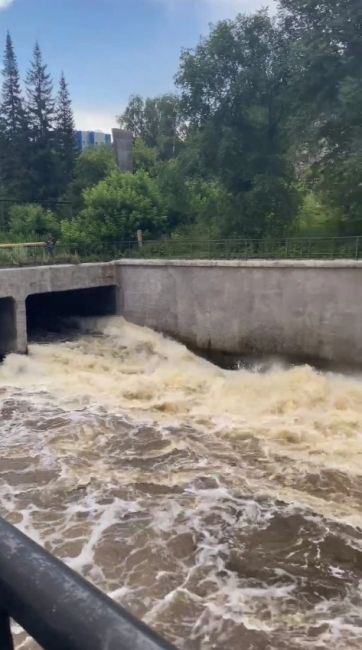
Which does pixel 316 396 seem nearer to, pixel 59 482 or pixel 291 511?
pixel 291 511

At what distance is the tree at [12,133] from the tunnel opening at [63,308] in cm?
2215

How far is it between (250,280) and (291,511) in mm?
8635

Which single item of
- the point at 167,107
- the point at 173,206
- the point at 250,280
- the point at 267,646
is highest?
the point at 167,107

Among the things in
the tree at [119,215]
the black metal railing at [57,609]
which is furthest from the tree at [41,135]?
the black metal railing at [57,609]

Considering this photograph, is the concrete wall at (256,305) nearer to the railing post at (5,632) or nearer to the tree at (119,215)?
the tree at (119,215)

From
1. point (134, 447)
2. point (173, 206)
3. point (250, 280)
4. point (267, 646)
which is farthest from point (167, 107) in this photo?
point (267, 646)

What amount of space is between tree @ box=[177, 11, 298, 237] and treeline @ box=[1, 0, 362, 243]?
38 millimetres

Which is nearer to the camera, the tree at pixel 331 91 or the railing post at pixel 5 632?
the railing post at pixel 5 632

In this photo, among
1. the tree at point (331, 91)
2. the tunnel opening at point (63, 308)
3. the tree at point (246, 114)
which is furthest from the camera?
the tunnel opening at point (63, 308)

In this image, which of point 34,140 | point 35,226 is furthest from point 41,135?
point 35,226

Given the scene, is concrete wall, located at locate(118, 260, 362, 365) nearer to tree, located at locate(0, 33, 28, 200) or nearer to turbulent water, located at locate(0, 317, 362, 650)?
turbulent water, located at locate(0, 317, 362, 650)

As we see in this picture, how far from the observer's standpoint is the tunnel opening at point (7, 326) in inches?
687

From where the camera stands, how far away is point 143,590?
6477 millimetres

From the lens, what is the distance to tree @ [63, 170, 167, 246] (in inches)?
939
